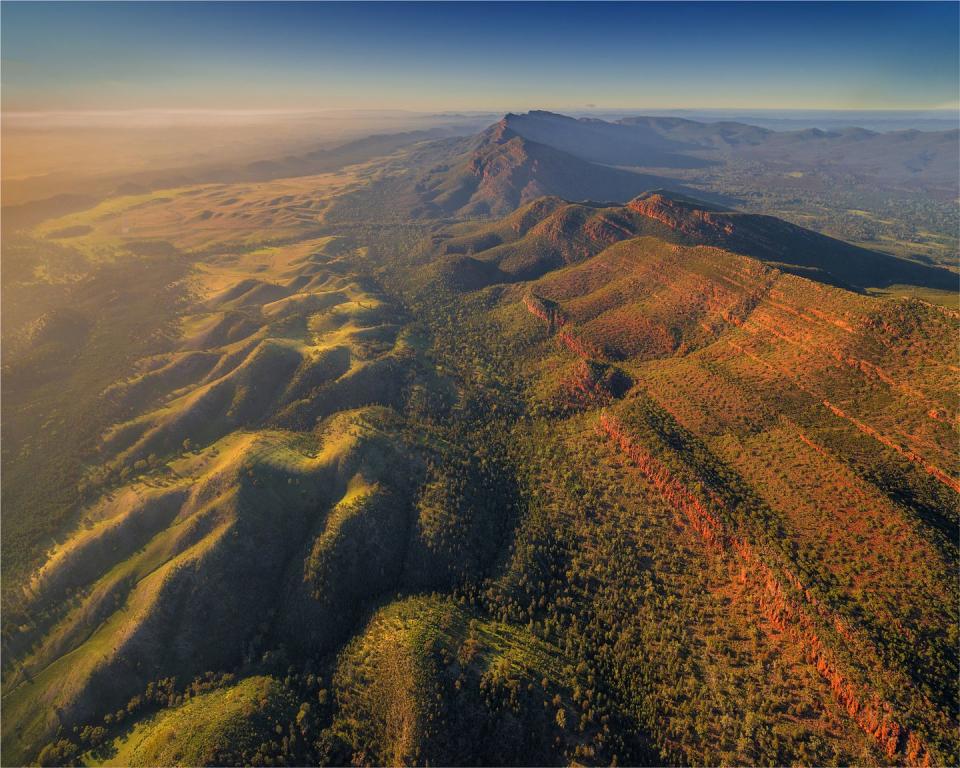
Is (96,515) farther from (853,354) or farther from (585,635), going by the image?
(853,354)

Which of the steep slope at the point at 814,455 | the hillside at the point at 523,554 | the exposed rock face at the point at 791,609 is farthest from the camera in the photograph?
the hillside at the point at 523,554

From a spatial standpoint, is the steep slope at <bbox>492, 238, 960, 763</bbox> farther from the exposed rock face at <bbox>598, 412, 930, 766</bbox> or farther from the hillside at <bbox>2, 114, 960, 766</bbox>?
the hillside at <bbox>2, 114, 960, 766</bbox>

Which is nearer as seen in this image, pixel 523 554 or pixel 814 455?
pixel 814 455

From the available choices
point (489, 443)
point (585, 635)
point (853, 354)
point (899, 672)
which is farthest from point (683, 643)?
point (853, 354)

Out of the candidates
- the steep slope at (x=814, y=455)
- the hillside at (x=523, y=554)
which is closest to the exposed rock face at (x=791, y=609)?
the steep slope at (x=814, y=455)

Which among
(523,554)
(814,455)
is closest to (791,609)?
(814,455)

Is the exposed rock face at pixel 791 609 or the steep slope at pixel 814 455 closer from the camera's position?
the exposed rock face at pixel 791 609

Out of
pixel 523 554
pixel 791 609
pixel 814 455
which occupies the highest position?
pixel 814 455

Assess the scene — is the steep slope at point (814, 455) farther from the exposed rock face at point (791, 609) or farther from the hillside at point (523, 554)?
the hillside at point (523, 554)

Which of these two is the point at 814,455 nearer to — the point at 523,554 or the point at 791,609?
the point at 791,609
